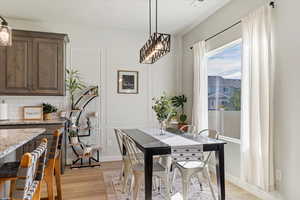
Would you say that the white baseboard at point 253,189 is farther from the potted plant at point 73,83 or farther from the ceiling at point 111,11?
the potted plant at point 73,83

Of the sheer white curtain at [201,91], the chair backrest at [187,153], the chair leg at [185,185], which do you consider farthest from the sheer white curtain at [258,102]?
the sheer white curtain at [201,91]

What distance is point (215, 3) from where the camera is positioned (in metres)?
3.42

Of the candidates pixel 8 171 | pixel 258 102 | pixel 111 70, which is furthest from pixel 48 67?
pixel 258 102

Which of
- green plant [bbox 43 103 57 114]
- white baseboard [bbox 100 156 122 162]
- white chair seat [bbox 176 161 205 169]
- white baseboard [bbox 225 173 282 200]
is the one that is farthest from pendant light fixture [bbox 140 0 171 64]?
white baseboard [bbox 100 156 122 162]

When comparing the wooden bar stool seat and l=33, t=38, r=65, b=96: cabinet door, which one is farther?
l=33, t=38, r=65, b=96: cabinet door

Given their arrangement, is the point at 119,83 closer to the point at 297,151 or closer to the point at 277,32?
the point at 277,32

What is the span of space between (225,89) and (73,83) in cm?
288

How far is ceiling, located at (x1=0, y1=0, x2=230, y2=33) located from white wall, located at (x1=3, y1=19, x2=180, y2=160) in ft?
0.78

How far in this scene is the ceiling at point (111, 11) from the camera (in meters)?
3.43

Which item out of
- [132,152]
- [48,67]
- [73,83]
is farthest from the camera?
[73,83]

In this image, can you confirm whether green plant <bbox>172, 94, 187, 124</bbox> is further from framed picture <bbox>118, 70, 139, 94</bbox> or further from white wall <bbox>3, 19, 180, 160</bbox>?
framed picture <bbox>118, 70, 139, 94</bbox>

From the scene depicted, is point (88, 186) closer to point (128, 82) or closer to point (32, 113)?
point (32, 113)

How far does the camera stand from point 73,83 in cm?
417

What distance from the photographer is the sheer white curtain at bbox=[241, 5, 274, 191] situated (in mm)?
2508
